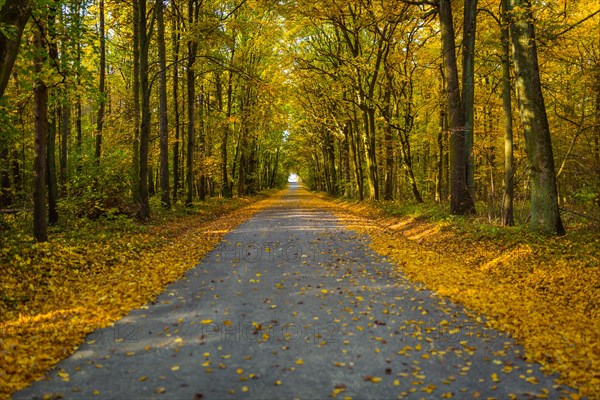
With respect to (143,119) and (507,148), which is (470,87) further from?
(143,119)

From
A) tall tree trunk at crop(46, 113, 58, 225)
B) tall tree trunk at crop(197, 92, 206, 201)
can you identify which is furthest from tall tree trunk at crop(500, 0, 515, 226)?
tall tree trunk at crop(197, 92, 206, 201)

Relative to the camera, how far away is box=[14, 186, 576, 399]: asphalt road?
157 inches

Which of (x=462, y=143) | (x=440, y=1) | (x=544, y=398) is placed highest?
(x=440, y=1)

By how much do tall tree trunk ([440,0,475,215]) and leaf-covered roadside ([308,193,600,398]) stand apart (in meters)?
1.55

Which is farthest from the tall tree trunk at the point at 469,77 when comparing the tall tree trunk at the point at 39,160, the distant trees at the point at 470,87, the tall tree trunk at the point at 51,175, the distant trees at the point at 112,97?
the tall tree trunk at the point at 51,175

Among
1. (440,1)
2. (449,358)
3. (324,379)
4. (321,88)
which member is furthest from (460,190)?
(321,88)

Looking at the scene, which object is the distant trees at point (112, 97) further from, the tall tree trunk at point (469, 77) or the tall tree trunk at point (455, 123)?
the tall tree trunk at point (469, 77)

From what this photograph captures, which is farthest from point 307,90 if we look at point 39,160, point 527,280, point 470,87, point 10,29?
point 10,29

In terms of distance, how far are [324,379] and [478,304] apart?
346 centimetres

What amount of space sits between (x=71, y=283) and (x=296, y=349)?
16.5 ft

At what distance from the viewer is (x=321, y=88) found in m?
29.4

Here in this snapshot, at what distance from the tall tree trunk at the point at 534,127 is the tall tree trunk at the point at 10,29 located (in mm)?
9835

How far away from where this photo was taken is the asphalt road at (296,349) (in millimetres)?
4000

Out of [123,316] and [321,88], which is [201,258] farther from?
[321,88]
